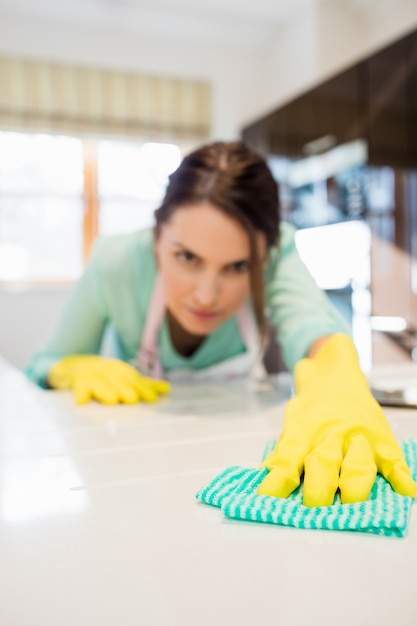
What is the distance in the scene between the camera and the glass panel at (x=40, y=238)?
3977 mm

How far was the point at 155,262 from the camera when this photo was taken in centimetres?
126

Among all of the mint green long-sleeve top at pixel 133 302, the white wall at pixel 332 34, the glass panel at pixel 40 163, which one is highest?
the white wall at pixel 332 34

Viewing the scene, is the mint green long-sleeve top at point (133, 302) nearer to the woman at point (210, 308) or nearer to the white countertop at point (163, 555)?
the woman at point (210, 308)

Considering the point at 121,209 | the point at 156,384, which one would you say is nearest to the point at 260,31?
the point at 121,209

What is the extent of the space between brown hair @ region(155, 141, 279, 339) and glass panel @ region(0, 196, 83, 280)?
9.90ft

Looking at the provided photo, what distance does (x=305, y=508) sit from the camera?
45 cm

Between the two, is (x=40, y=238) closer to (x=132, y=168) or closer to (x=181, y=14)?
(x=132, y=168)

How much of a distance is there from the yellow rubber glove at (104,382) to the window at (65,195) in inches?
112

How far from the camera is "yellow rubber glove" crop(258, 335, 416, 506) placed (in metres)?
0.47

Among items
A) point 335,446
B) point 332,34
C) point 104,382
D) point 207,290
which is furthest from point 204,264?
point 332,34

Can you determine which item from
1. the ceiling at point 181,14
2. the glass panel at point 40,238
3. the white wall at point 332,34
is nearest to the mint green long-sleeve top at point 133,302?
the white wall at point 332,34

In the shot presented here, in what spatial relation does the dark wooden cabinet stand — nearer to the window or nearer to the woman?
the window

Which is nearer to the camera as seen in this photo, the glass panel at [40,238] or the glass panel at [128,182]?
the glass panel at [40,238]

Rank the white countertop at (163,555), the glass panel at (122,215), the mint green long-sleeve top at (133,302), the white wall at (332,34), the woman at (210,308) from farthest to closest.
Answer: the glass panel at (122,215) → the white wall at (332,34) → the mint green long-sleeve top at (133,302) → the woman at (210,308) → the white countertop at (163,555)
